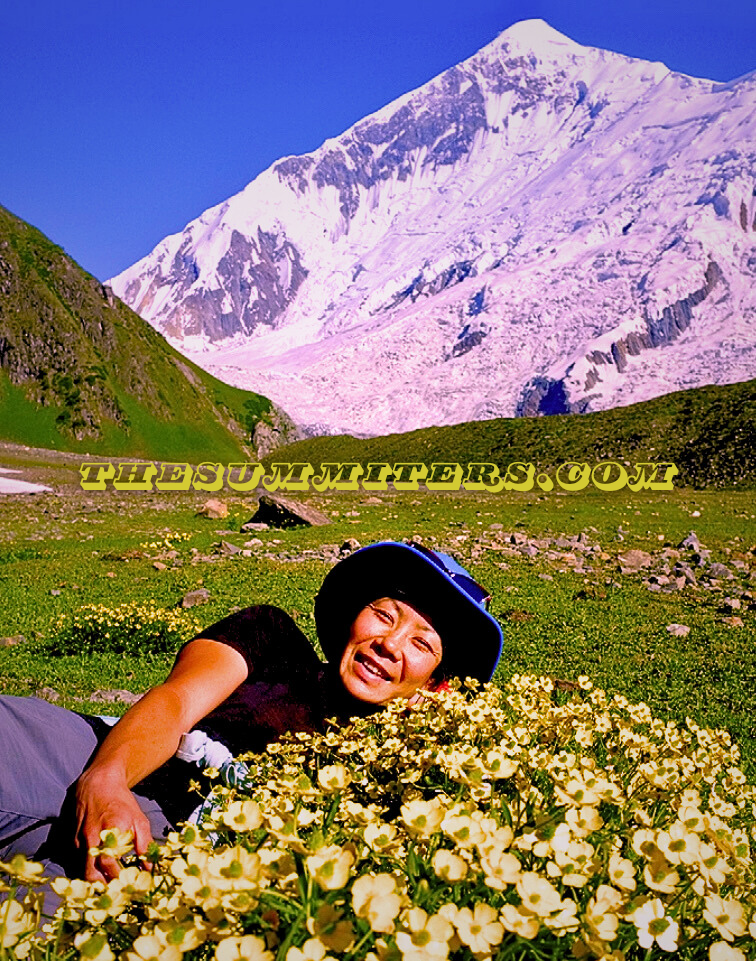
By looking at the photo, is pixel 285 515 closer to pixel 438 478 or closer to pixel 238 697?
pixel 238 697

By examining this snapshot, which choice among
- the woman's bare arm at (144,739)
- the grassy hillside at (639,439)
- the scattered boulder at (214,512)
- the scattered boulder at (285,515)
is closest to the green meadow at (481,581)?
the scattered boulder at (214,512)

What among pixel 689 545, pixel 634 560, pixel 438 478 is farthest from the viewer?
pixel 438 478

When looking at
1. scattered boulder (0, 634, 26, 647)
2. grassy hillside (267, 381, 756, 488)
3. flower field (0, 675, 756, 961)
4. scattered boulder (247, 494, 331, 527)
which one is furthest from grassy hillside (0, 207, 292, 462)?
flower field (0, 675, 756, 961)

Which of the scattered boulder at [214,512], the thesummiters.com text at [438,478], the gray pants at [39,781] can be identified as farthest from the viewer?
the thesummiters.com text at [438,478]

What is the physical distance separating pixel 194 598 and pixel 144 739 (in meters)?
9.45

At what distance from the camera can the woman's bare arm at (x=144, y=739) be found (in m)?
2.17

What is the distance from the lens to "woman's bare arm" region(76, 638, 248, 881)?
2.17m

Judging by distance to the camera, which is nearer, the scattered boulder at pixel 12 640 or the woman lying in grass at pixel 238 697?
the woman lying in grass at pixel 238 697

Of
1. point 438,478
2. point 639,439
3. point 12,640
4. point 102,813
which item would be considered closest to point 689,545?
point 12,640

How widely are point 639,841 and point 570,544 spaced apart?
18120 millimetres

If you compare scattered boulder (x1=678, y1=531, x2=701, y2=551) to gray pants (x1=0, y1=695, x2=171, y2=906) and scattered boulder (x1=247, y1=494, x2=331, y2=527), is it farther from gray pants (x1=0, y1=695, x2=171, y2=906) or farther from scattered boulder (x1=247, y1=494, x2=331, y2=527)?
gray pants (x1=0, y1=695, x2=171, y2=906)

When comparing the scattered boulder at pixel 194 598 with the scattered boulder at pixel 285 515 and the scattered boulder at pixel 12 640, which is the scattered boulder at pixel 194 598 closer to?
the scattered boulder at pixel 12 640

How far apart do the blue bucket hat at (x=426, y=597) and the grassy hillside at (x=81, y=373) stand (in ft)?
293

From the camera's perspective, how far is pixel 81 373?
297 ft
